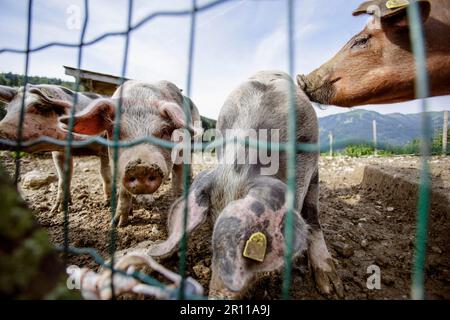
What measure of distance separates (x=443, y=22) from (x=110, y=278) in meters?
3.54

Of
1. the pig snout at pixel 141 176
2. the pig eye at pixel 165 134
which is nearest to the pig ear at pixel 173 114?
the pig eye at pixel 165 134

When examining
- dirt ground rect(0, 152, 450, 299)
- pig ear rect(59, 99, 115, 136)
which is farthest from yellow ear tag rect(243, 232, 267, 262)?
pig ear rect(59, 99, 115, 136)

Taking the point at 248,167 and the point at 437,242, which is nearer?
the point at 248,167

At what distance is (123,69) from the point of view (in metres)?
1.11

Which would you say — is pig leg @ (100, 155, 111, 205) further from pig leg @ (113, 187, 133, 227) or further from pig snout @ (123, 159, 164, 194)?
pig snout @ (123, 159, 164, 194)

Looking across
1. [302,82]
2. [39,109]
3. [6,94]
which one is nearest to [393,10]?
[302,82]

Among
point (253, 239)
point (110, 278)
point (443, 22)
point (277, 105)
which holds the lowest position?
point (110, 278)

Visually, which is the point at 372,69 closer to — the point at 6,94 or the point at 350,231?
the point at 350,231

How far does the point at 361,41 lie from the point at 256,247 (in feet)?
10.1

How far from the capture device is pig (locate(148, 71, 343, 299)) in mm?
1078

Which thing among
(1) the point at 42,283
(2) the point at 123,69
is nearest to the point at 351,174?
(2) the point at 123,69
